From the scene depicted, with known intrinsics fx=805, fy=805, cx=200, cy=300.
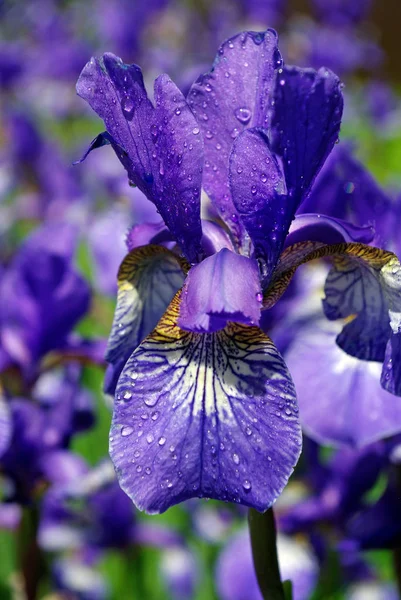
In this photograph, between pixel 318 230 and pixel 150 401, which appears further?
pixel 318 230

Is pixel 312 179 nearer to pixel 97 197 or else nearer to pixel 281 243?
pixel 281 243

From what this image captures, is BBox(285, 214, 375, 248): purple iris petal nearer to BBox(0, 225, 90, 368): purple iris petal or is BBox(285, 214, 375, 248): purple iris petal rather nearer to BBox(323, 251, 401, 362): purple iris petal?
BBox(323, 251, 401, 362): purple iris petal

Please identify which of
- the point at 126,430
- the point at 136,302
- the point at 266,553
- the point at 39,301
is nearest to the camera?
the point at 126,430

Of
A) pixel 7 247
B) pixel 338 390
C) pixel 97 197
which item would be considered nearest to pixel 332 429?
pixel 338 390

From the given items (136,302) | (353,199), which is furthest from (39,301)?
(353,199)

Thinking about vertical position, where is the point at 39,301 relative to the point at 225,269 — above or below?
below

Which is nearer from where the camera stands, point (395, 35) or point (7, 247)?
point (7, 247)

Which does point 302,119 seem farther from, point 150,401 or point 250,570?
point 250,570
